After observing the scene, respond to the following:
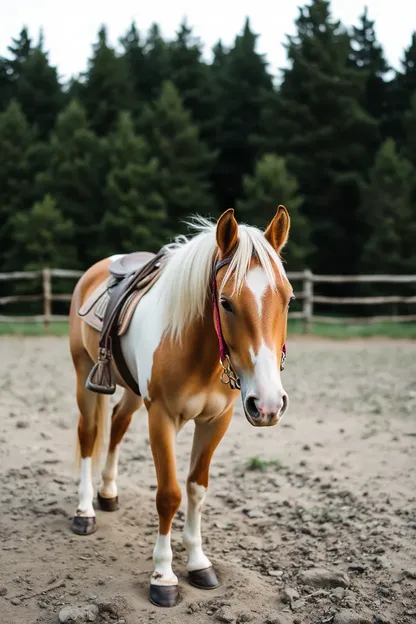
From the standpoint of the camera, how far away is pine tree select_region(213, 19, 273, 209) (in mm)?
25875

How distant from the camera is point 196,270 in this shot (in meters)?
2.40

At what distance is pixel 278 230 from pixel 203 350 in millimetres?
592

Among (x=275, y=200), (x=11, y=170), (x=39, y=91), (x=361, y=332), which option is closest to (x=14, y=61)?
(x=39, y=91)

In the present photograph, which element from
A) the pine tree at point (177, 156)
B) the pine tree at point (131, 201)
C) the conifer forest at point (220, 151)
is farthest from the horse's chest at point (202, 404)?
the pine tree at point (177, 156)

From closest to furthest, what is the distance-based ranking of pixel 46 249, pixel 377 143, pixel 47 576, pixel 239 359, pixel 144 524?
pixel 239 359 < pixel 47 576 < pixel 144 524 < pixel 46 249 < pixel 377 143

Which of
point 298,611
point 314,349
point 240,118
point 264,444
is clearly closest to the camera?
→ point 298,611

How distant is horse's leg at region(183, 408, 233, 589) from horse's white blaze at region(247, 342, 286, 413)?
65cm

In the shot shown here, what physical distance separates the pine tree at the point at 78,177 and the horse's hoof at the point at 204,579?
66.2ft

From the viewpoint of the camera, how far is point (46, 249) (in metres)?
20.8

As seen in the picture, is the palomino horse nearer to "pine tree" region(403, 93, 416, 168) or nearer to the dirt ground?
the dirt ground

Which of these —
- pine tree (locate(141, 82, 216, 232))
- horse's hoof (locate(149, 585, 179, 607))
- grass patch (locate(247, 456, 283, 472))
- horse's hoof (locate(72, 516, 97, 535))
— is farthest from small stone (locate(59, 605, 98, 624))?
pine tree (locate(141, 82, 216, 232))

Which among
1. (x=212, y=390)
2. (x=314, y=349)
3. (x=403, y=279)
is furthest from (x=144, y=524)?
(x=403, y=279)

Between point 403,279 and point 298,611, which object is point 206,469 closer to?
point 298,611

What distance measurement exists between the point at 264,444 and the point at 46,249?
58.0 ft
